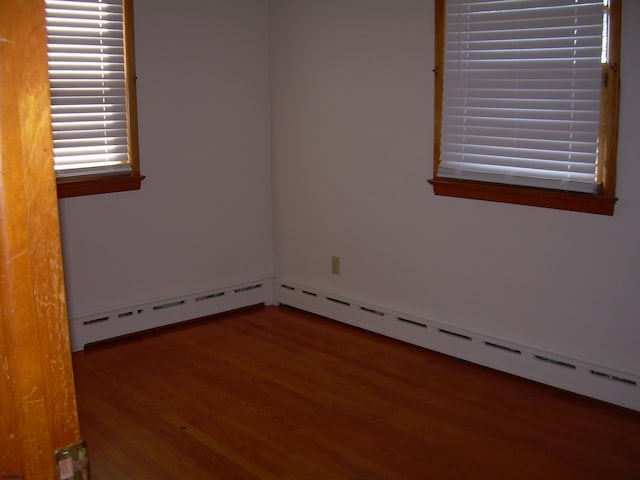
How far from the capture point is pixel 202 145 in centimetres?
430

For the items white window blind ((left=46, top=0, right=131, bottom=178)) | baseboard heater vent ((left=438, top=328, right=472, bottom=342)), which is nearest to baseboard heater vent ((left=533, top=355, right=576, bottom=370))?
baseboard heater vent ((left=438, top=328, right=472, bottom=342))

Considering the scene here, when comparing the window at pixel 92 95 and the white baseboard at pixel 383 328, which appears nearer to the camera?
the white baseboard at pixel 383 328

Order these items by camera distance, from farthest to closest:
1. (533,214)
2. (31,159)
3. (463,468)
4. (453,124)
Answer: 1. (453,124)
2. (533,214)
3. (463,468)
4. (31,159)

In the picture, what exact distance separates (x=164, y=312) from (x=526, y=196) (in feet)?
7.53

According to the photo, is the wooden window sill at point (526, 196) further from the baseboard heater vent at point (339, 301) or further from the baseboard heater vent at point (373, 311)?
the baseboard heater vent at point (339, 301)

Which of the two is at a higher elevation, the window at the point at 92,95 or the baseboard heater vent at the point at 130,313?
the window at the point at 92,95

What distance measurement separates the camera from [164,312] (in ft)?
14.1

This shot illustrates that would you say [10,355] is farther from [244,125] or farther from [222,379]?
[244,125]

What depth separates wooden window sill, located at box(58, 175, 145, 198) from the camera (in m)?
3.73

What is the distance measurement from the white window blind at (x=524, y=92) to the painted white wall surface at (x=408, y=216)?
146 mm

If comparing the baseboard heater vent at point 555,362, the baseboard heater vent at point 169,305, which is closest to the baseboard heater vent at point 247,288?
the baseboard heater vent at point 169,305

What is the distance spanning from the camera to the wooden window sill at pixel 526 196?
3.07 meters

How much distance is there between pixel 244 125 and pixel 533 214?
79.4 inches

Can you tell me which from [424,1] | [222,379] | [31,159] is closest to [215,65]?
[424,1]
